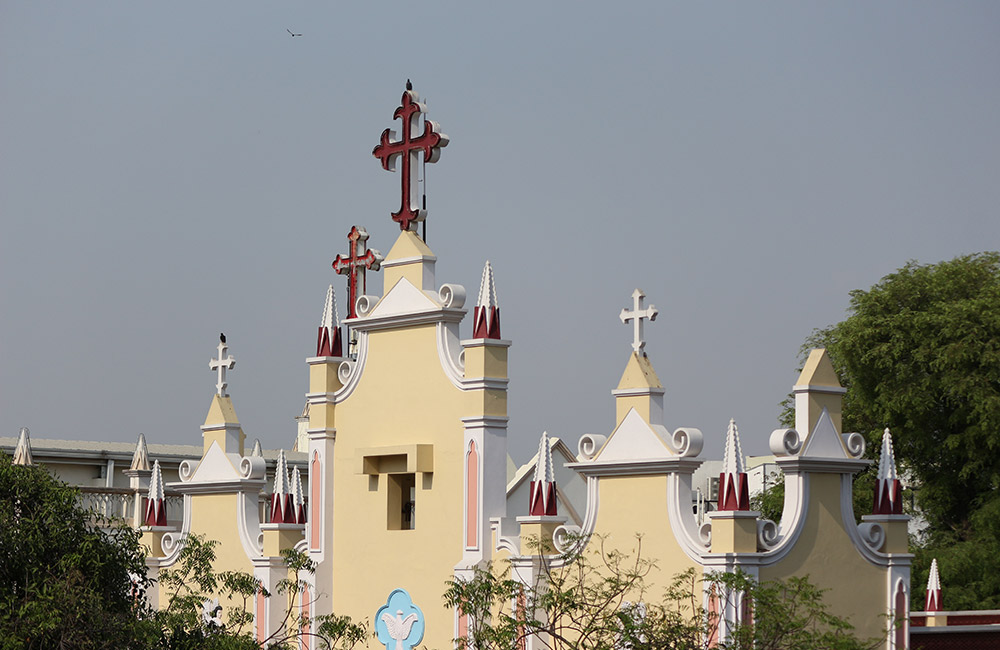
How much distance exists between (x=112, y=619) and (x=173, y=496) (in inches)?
791

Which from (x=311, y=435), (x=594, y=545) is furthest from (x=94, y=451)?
(x=594, y=545)

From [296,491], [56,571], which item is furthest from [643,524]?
Result: [296,491]

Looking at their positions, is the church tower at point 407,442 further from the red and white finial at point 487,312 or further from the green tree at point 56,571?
the green tree at point 56,571

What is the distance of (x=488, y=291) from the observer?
75.2 ft

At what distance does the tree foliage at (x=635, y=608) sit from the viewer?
18.1m

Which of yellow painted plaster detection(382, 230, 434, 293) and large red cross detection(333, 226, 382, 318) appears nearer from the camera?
yellow painted plaster detection(382, 230, 434, 293)

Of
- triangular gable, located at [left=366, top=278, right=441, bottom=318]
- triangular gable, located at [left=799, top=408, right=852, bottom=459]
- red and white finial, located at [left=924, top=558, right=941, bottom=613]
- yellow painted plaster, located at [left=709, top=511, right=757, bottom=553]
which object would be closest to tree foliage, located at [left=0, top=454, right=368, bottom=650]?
triangular gable, located at [left=366, top=278, right=441, bottom=318]

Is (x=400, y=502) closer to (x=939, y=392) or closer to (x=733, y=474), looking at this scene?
(x=733, y=474)

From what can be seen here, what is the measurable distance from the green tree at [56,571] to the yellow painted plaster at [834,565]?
820 centimetres

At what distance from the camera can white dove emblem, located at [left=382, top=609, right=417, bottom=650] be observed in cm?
2362

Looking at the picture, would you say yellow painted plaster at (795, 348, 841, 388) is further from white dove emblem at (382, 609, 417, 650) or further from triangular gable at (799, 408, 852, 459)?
white dove emblem at (382, 609, 417, 650)

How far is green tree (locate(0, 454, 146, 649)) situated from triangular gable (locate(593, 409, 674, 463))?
6.24 metres

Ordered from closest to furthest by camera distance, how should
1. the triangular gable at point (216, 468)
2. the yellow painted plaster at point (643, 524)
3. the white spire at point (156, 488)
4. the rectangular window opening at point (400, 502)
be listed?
the yellow painted plaster at point (643, 524), the rectangular window opening at point (400, 502), the triangular gable at point (216, 468), the white spire at point (156, 488)

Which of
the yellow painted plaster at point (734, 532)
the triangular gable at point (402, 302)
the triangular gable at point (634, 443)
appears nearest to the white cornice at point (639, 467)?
the triangular gable at point (634, 443)
